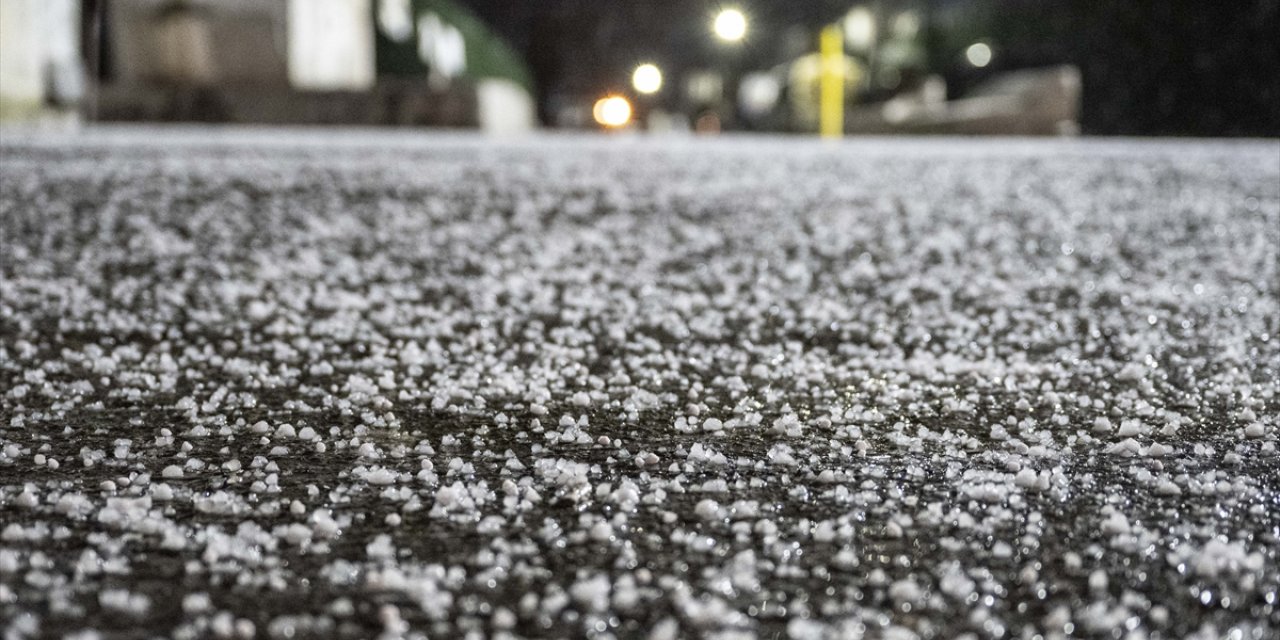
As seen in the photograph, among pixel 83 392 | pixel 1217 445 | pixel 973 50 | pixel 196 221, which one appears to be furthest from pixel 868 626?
pixel 973 50

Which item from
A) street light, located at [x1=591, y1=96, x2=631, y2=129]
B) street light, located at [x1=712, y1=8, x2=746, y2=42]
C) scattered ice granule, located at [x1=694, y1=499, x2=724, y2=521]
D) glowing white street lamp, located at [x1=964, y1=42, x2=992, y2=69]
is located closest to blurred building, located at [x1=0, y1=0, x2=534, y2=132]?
street light, located at [x1=591, y1=96, x2=631, y2=129]

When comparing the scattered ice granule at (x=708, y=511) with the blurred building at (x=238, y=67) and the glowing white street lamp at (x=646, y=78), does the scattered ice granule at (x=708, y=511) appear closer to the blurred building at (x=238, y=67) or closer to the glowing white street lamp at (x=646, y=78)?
the blurred building at (x=238, y=67)

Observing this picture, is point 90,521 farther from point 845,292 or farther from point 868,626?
point 845,292

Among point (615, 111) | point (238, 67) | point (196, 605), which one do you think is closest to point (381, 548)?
point (196, 605)

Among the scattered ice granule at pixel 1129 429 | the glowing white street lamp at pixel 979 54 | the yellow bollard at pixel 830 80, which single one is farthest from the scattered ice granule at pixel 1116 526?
the glowing white street lamp at pixel 979 54

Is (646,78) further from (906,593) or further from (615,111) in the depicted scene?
(906,593)

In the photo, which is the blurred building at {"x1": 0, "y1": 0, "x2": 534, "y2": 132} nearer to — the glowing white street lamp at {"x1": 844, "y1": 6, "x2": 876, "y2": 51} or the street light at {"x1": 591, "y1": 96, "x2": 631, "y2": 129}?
the street light at {"x1": 591, "y1": 96, "x2": 631, "y2": 129}
